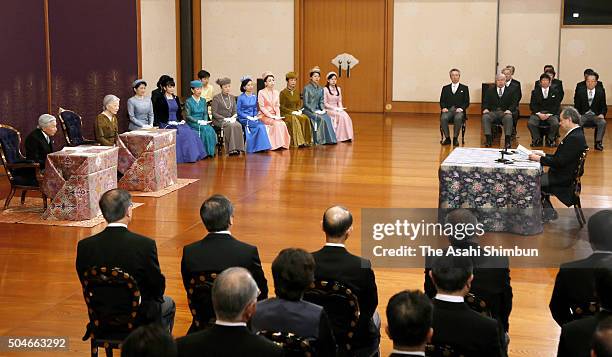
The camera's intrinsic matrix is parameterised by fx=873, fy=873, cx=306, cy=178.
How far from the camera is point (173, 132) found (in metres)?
10.5

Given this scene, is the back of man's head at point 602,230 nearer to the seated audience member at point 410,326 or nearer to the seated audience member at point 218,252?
the seated audience member at point 410,326

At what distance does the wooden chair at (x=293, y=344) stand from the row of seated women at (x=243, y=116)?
781 cm

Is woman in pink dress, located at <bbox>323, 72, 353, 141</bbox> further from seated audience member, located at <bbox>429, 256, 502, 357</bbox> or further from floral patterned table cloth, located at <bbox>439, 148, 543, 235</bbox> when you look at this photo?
seated audience member, located at <bbox>429, 256, 502, 357</bbox>

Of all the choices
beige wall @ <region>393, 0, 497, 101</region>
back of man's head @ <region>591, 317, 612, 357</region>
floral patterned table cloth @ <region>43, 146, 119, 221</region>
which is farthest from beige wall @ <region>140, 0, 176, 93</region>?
back of man's head @ <region>591, 317, 612, 357</region>

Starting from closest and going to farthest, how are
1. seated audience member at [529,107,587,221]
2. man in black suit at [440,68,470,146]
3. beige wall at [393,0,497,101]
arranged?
seated audience member at [529,107,587,221], man in black suit at [440,68,470,146], beige wall at [393,0,497,101]

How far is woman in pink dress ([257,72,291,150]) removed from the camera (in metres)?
13.2

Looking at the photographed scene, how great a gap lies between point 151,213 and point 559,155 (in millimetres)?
4003

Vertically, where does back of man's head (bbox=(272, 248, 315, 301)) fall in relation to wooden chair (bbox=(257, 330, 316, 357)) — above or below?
above

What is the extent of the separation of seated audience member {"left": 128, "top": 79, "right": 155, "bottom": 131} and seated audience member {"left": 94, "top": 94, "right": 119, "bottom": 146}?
1172mm

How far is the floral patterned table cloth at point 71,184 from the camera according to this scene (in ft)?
27.6

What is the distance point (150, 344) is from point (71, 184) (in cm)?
604

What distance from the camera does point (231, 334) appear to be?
314 centimetres

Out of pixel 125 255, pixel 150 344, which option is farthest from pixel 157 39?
pixel 150 344

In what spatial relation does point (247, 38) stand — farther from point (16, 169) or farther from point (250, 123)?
point (16, 169)
